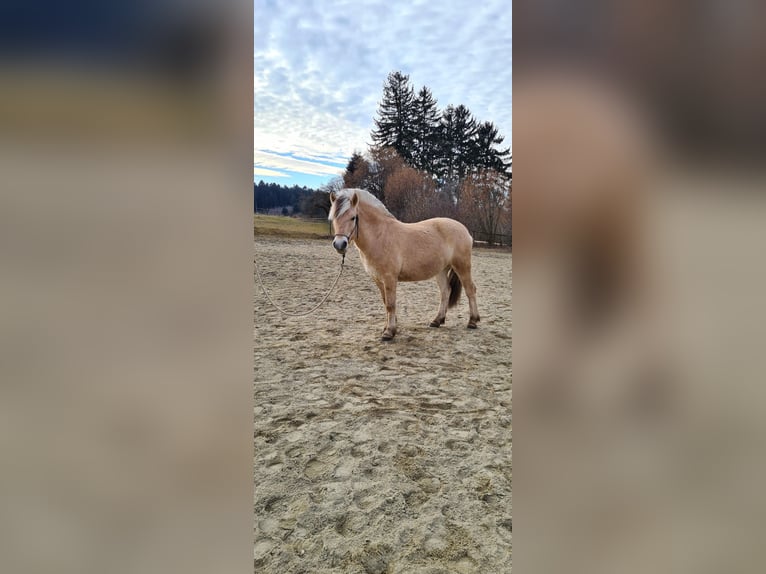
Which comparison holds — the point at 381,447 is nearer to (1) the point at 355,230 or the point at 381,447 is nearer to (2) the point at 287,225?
(1) the point at 355,230

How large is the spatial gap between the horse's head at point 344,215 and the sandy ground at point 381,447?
1070 millimetres

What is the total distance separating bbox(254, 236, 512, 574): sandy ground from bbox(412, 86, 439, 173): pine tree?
221cm

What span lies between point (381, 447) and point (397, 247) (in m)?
2.26

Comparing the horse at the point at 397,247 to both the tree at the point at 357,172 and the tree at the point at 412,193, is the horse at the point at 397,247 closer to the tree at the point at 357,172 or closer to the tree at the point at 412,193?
the tree at the point at 412,193

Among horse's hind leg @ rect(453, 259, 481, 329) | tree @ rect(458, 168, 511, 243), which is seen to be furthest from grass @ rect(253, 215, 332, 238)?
tree @ rect(458, 168, 511, 243)

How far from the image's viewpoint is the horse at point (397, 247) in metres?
3.53

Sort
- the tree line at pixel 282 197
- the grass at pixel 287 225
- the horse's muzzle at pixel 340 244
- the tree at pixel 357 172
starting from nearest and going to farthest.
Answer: the horse's muzzle at pixel 340 244 → the tree line at pixel 282 197 → the tree at pixel 357 172 → the grass at pixel 287 225
